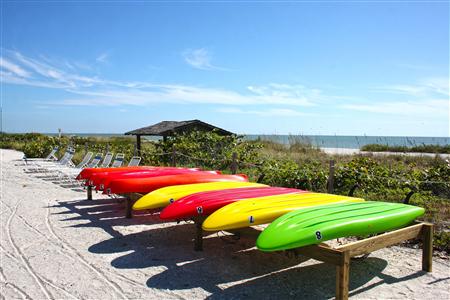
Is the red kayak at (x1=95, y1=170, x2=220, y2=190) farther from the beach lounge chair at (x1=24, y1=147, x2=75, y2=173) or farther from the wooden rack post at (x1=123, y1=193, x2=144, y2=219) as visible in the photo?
the beach lounge chair at (x1=24, y1=147, x2=75, y2=173)

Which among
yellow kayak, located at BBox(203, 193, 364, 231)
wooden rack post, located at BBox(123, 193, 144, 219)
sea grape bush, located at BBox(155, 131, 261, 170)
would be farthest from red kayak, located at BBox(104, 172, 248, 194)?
sea grape bush, located at BBox(155, 131, 261, 170)

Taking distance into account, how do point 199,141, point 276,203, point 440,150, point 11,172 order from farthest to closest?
point 440,150 → point 199,141 → point 11,172 → point 276,203

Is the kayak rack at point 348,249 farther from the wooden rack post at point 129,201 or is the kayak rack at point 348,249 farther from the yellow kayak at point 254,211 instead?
the wooden rack post at point 129,201

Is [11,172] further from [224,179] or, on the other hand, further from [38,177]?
[224,179]

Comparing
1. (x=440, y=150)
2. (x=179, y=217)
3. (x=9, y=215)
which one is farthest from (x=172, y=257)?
(x=440, y=150)

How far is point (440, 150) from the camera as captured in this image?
75.5 feet

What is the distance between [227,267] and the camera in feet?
15.6

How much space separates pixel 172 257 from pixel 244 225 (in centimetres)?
121

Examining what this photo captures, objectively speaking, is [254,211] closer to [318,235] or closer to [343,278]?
[318,235]

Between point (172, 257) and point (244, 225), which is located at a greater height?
point (244, 225)

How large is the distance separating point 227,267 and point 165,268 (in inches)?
28.5

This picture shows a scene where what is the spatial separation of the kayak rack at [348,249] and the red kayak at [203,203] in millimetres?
188

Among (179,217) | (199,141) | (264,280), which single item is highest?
(199,141)

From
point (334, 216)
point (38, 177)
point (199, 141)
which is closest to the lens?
point (334, 216)
